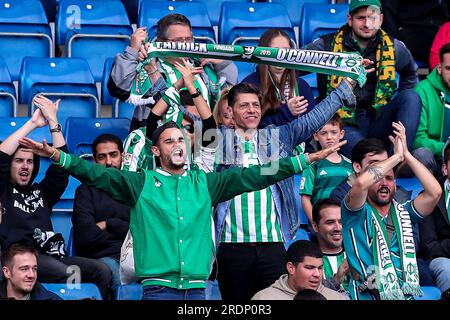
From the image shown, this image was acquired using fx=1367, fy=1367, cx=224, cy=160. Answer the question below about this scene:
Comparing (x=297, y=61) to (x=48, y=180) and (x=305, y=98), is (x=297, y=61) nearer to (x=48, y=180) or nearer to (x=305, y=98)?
(x=305, y=98)

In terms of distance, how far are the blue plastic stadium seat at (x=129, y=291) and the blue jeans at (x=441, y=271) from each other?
1.94 meters

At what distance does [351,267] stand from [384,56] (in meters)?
2.60

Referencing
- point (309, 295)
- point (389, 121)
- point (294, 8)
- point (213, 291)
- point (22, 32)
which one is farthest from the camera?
point (294, 8)

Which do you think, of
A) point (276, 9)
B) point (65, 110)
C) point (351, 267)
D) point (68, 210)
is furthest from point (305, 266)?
point (276, 9)

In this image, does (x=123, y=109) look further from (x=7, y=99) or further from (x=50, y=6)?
(x=50, y=6)

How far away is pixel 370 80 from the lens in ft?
32.1

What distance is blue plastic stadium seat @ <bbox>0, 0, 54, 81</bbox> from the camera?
10648 mm

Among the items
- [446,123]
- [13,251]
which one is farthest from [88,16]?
[13,251]

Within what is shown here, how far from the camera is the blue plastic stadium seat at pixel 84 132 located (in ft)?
31.8

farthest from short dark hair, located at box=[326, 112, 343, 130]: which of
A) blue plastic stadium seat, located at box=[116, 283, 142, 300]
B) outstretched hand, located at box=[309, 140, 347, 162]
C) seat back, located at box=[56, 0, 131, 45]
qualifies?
seat back, located at box=[56, 0, 131, 45]

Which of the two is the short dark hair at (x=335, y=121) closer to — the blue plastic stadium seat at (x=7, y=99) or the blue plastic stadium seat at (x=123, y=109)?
the blue plastic stadium seat at (x=123, y=109)

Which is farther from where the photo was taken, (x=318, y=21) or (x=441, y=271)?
(x=318, y=21)

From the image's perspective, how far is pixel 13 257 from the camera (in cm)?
778

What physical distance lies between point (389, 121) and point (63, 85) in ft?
8.02
